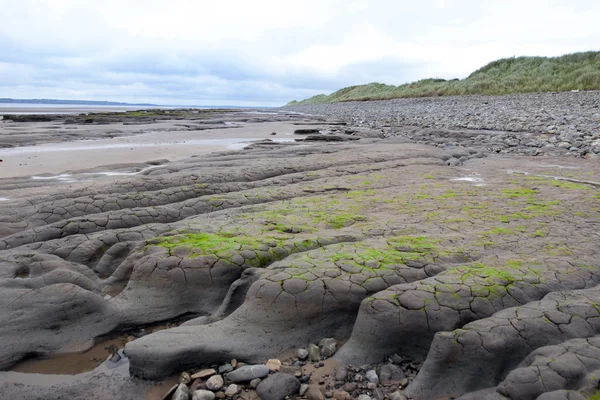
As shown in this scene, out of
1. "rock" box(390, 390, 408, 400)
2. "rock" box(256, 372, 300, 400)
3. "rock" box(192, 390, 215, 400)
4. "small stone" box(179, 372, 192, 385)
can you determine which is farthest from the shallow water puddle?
"rock" box(390, 390, 408, 400)

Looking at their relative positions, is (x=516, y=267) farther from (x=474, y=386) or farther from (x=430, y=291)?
(x=474, y=386)

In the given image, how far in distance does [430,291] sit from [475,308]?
31cm

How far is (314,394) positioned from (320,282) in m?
0.90

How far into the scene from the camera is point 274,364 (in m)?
2.62

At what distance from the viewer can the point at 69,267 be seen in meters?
3.88

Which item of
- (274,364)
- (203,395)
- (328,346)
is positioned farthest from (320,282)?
(203,395)

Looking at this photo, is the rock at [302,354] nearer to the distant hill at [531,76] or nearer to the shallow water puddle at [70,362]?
the shallow water puddle at [70,362]

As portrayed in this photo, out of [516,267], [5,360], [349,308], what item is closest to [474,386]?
[349,308]

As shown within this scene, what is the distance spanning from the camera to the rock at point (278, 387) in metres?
2.38

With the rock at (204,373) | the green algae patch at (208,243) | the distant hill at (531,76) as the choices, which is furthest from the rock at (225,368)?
the distant hill at (531,76)

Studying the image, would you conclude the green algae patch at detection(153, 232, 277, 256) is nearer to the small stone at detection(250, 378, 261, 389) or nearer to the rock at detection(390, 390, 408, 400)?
the small stone at detection(250, 378, 261, 389)

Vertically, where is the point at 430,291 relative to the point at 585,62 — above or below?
below

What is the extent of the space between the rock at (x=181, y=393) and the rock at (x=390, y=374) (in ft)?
3.85

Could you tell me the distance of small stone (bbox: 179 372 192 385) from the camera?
8.20 feet
